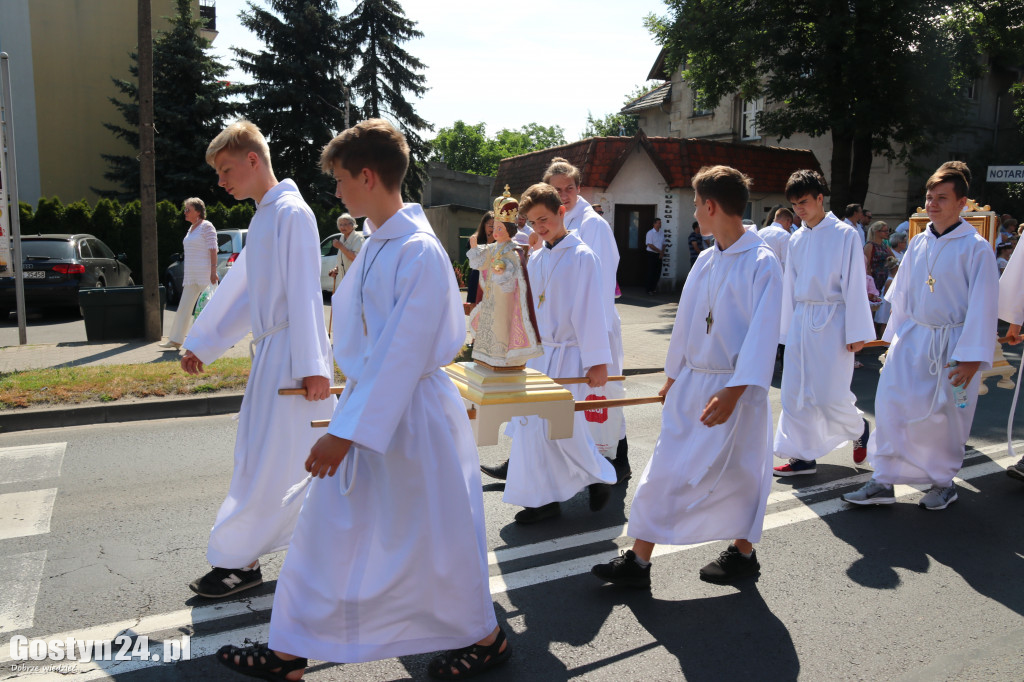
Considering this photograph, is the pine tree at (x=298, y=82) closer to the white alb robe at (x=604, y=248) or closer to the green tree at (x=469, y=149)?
the white alb robe at (x=604, y=248)

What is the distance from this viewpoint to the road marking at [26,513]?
4.66 metres

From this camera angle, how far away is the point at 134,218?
22469 millimetres

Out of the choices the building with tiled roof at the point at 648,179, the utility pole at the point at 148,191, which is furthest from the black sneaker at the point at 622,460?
the building with tiled roof at the point at 648,179

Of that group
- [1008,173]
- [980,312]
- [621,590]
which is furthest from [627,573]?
[1008,173]

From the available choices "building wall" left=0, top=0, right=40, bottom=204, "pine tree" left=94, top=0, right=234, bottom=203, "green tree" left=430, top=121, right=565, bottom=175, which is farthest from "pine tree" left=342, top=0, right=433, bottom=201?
"green tree" left=430, top=121, right=565, bottom=175

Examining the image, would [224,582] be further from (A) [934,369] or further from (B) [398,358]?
(A) [934,369]

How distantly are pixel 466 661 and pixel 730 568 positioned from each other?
5.38 ft

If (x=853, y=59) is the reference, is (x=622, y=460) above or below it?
below

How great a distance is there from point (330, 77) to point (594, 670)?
34.5 metres

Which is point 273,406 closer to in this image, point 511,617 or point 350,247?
point 511,617

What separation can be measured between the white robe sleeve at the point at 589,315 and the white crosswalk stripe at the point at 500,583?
106 centimetres

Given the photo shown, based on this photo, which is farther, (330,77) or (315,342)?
(330,77)

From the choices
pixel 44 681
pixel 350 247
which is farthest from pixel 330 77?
pixel 44 681

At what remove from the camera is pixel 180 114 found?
102ft
